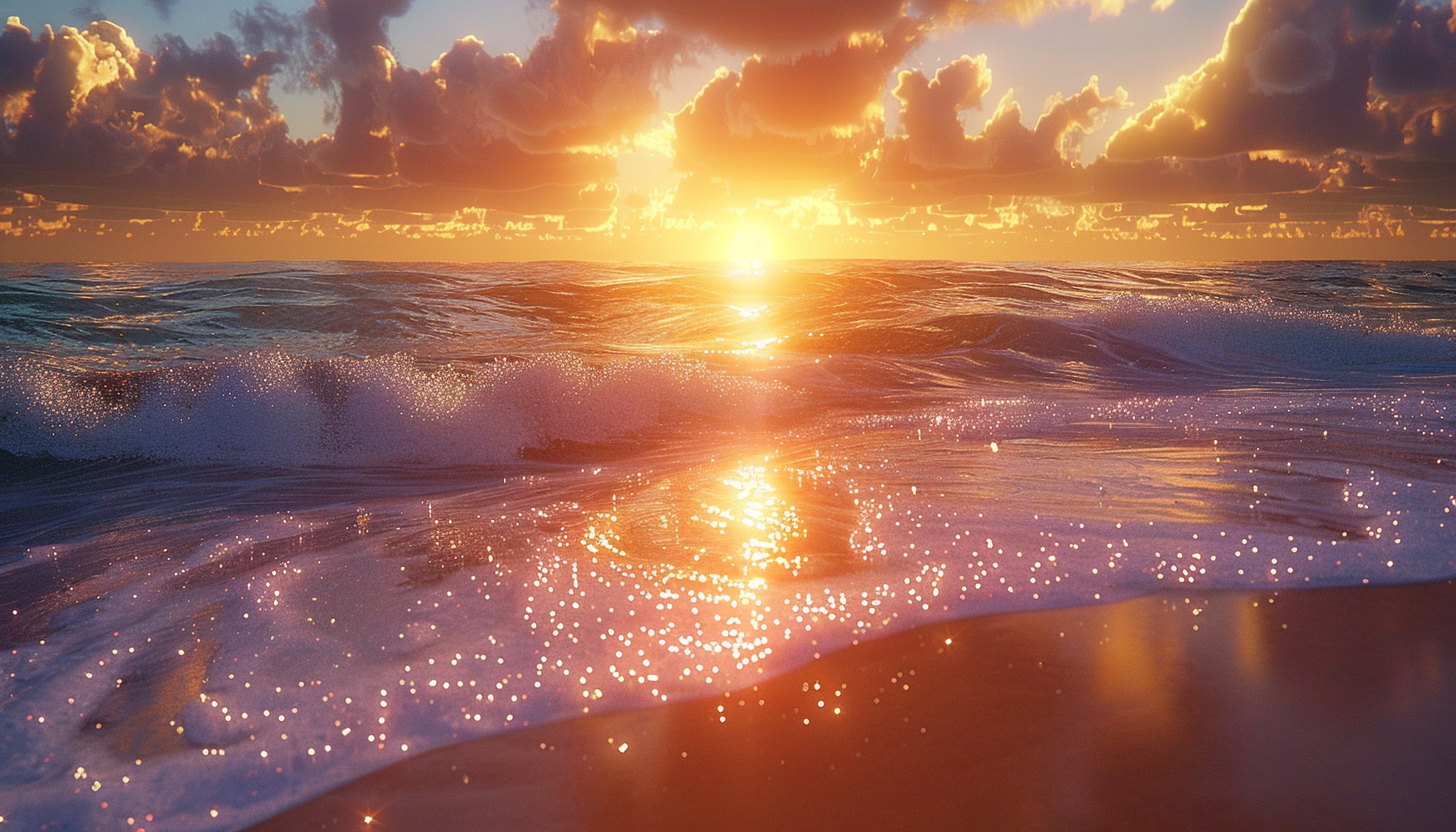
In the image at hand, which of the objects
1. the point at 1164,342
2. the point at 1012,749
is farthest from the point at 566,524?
the point at 1164,342

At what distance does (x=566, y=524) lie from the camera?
3170 millimetres

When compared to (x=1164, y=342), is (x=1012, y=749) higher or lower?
lower

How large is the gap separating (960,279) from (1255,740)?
1611 centimetres

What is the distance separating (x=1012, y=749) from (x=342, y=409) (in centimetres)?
494

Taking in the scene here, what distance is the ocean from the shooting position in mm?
1797

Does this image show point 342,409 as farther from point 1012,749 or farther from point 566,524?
point 1012,749

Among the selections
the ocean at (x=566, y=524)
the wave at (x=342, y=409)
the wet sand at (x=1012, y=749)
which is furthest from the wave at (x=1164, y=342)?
the wet sand at (x=1012, y=749)

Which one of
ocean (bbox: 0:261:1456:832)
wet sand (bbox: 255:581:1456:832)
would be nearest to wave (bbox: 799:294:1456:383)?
ocean (bbox: 0:261:1456:832)

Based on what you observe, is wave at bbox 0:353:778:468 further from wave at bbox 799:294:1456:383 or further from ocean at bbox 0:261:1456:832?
wave at bbox 799:294:1456:383

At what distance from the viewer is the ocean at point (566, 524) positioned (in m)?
1.80

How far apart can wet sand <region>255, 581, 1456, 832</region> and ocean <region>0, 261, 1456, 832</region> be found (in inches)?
5.0

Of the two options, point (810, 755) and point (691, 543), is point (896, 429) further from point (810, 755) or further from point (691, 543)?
point (810, 755)

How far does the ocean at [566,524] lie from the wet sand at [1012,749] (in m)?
0.13

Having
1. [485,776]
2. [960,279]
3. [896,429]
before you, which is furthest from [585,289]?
[485,776]
